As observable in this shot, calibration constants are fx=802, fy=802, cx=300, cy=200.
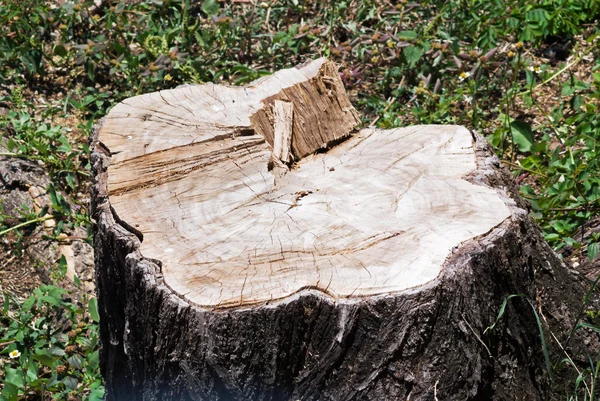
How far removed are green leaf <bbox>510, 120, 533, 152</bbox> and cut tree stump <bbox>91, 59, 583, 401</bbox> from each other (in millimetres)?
1139

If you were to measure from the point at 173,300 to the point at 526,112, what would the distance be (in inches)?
115

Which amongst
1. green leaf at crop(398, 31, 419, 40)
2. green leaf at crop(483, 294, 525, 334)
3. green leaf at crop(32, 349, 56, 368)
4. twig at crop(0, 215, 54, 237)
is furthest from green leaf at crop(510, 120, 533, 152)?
green leaf at crop(32, 349, 56, 368)

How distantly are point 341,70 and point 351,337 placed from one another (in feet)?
9.34

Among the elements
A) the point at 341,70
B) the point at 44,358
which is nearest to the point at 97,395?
the point at 44,358

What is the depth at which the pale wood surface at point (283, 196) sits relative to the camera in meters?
2.08

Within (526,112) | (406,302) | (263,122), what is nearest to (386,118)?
(526,112)

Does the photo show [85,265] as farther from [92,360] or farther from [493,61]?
[493,61]

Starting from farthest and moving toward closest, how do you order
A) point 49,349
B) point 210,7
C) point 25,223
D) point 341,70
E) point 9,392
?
point 210,7 → point 341,70 → point 25,223 → point 49,349 → point 9,392


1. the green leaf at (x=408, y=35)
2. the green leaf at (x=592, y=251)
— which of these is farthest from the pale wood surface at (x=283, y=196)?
the green leaf at (x=408, y=35)

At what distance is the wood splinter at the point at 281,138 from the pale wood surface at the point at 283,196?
26mm

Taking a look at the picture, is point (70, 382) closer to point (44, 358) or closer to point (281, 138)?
point (44, 358)

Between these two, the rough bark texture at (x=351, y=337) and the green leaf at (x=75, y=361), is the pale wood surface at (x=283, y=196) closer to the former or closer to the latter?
the rough bark texture at (x=351, y=337)

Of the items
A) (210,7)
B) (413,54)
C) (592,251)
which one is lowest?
(592,251)

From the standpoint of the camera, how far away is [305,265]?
6.89 ft
